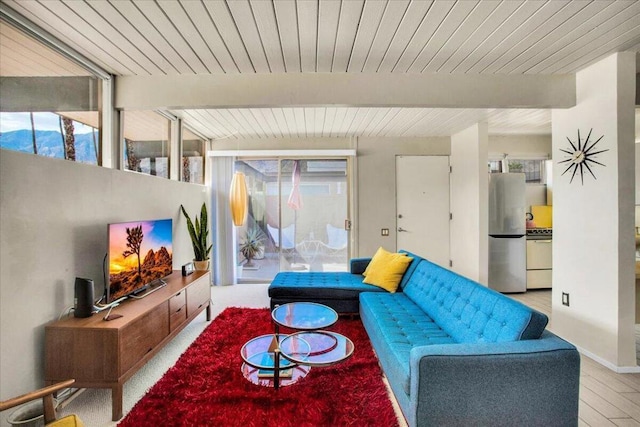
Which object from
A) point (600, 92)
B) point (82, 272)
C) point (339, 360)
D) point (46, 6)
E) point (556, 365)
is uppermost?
point (46, 6)

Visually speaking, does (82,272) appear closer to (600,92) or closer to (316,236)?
(316,236)

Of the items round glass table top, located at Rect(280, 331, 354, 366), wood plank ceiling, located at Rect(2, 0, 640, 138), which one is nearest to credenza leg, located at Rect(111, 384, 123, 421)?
round glass table top, located at Rect(280, 331, 354, 366)

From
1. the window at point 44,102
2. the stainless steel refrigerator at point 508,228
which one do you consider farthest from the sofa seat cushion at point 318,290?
the stainless steel refrigerator at point 508,228

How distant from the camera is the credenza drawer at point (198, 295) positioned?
2773 millimetres

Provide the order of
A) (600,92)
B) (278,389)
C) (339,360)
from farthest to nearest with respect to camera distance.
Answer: (600,92) < (278,389) < (339,360)

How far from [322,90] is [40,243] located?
7.23 ft

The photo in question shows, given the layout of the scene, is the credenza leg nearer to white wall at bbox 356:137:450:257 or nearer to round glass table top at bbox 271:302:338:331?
round glass table top at bbox 271:302:338:331

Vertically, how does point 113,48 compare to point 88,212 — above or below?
above

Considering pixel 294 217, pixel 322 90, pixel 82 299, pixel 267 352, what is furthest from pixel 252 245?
pixel 322 90

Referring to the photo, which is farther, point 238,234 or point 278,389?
point 238,234

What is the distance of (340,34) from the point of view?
6.17 ft

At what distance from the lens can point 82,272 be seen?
2.06m

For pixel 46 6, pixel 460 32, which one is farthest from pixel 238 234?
pixel 460 32

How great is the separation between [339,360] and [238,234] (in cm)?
347
